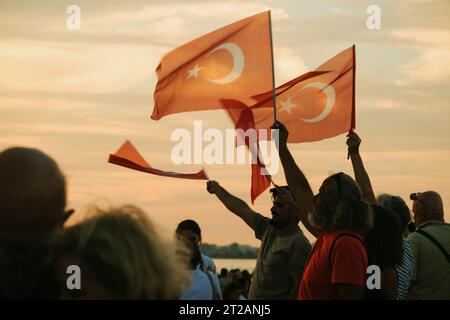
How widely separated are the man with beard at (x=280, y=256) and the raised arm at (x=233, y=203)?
0.38 meters

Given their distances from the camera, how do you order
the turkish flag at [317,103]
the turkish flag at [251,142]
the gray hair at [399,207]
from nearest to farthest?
1. the gray hair at [399,207]
2. the turkish flag at [251,142]
3. the turkish flag at [317,103]

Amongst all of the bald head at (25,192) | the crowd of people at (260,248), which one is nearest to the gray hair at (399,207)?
the crowd of people at (260,248)

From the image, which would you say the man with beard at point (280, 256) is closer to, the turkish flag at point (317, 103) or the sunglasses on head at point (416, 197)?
the sunglasses on head at point (416, 197)

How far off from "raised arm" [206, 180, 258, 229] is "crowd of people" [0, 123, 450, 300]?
0.04 feet

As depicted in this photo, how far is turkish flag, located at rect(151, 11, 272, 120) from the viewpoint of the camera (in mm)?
11656

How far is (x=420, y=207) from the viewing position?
8734 mm

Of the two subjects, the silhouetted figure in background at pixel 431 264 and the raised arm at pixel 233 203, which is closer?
the silhouetted figure in background at pixel 431 264

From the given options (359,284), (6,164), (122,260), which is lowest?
(359,284)

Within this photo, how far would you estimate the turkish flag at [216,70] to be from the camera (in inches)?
459

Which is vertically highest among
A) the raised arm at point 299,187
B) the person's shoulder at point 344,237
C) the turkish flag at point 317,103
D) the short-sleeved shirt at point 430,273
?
the turkish flag at point 317,103

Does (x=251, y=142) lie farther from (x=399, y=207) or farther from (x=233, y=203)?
(x=399, y=207)
